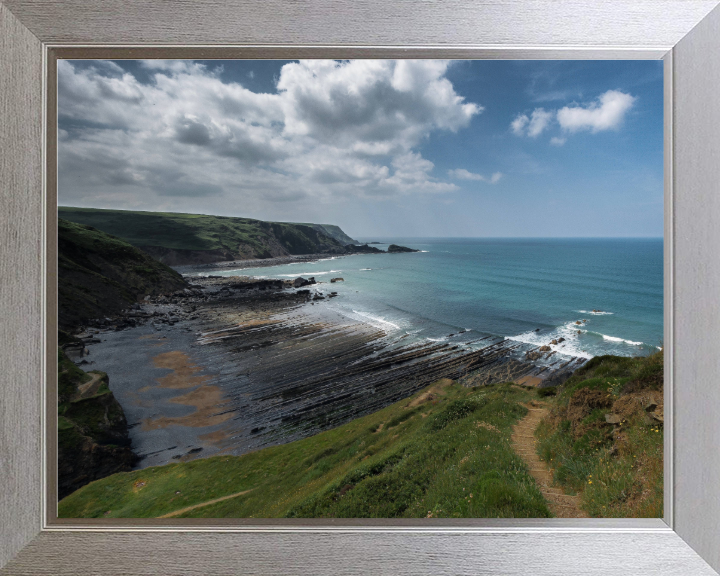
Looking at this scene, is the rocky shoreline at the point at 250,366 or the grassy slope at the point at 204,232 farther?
the grassy slope at the point at 204,232

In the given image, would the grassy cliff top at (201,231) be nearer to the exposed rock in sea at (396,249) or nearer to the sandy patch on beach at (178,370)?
the exposed rock in sea at (396,249)

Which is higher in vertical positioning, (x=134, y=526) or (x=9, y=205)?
(x=9, y=205)

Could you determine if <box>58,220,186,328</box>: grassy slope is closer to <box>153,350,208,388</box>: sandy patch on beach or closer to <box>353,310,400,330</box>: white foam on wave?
<box>153,350,208,388</box>: sandy patch on beach

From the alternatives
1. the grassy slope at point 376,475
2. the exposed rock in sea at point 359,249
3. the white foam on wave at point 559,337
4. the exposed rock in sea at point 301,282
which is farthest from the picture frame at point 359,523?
the exposed rock in sea at point 301,282

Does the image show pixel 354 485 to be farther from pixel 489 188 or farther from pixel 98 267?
pixel 489 188

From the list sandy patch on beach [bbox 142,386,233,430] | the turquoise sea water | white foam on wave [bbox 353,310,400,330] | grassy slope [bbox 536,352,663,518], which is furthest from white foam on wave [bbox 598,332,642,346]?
sandy patch on beach [bbox 142,386,233,430]

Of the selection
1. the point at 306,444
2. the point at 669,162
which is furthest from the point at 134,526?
the point at 669,162
